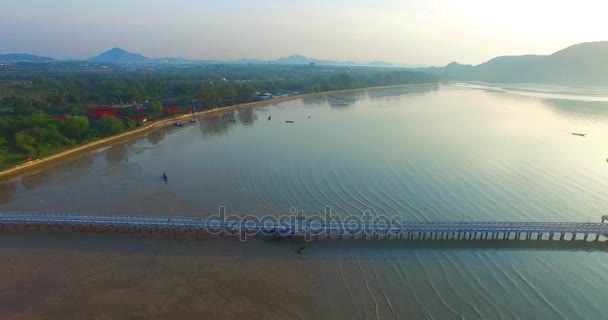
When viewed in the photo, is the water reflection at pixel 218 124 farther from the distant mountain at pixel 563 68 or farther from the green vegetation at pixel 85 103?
the distant mountain at pixel 563 68

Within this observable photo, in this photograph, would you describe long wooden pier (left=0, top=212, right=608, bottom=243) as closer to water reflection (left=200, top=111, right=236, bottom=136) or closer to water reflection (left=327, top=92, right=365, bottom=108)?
water reflection (left=200, top=111, right=236, bottom=136)

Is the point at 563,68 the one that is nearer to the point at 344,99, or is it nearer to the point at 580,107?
the point at 580,107

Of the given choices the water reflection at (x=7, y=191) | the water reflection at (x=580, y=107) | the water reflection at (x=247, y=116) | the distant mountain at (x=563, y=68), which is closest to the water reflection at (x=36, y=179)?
the water reflection at (x=7, y=191)

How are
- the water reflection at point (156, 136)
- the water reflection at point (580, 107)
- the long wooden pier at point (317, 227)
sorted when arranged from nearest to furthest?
1. the long wooden pier at point (317, 227)
2. the water reflection at point (156, 136)
3. the water reflection at point (580, 107)

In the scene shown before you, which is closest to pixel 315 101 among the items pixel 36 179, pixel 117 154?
pixel 117 154

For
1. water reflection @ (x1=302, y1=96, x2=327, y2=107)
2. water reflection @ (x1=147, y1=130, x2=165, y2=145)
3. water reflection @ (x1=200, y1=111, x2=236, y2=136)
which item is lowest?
water reflection @ (x1=147, y1=130, x2=165, y2=145)

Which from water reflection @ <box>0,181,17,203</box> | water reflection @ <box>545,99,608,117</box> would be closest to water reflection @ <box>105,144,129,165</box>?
water reflection @ <box>0,181,17,203</box>
